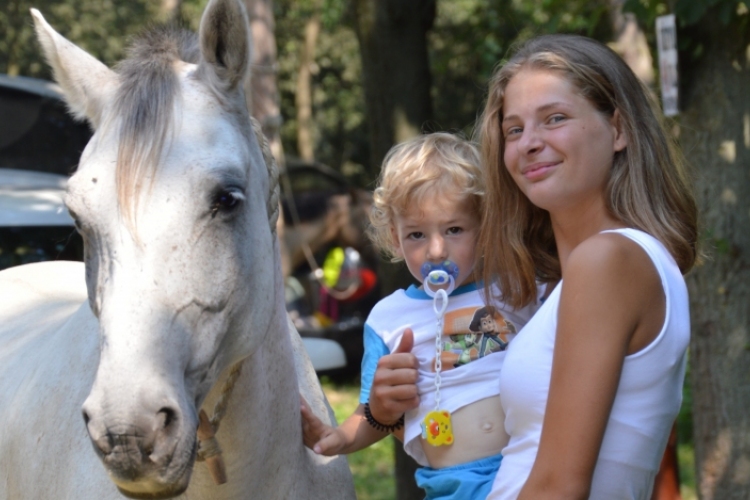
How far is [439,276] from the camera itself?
2.30 metres

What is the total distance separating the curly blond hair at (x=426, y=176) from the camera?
92.4 inches

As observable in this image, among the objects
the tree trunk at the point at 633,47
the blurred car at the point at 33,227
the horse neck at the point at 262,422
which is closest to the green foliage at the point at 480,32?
the tree trunk at the point at 633,47

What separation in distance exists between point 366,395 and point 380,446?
4929mm

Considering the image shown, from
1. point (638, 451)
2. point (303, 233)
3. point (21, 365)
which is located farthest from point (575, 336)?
point (303, 233)

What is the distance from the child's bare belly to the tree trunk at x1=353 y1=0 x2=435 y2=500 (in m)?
2.06

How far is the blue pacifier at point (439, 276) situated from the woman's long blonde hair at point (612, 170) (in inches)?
4.4

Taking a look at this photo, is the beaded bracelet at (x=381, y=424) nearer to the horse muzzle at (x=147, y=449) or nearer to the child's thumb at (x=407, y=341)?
the child's thumb at (x=407, y=341)

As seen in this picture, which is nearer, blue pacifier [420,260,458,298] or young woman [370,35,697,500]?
young woman [370,35,697,500]

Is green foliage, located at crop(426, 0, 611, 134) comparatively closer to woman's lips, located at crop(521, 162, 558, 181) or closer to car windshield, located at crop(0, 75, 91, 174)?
woman's lips, located at crop(521, 162, 558, 181)

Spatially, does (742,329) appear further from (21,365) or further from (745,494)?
(21,365)

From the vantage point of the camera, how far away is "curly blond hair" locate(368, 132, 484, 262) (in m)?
2.35

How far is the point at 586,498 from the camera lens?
173 cm

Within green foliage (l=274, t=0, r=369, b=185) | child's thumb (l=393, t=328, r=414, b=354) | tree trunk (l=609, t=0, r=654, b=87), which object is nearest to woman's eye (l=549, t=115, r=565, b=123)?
child's thumb (l=393, t=328, r=414, b=354)

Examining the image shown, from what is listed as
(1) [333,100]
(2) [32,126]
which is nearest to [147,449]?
(2) [32,126]
